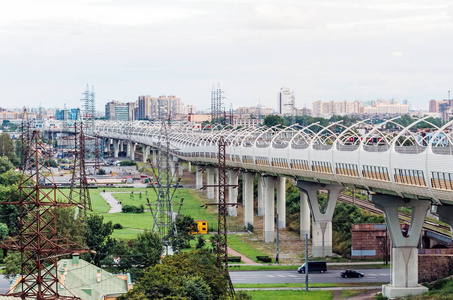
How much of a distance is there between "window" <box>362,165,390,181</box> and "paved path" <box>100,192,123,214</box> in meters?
60.1

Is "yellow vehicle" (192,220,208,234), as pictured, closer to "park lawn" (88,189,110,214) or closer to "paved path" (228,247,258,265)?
"paved path" (228,247,258,265)

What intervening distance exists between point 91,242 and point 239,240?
20.5 meters

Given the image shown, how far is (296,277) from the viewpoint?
235 feet

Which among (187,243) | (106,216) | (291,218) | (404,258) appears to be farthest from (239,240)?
(404,258)

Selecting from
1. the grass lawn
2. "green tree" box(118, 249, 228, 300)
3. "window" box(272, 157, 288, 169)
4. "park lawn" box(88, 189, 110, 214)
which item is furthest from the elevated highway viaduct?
"park lawn" box(88, 189, 110, 214)

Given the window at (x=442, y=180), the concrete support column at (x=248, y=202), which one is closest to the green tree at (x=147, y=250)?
the window at (x=442, y=180)

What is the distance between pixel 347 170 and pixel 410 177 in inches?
520

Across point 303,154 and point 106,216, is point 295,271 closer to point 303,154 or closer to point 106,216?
point 303,154

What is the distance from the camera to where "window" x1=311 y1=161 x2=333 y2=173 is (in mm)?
76312

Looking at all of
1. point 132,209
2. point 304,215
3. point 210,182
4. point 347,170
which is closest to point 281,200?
point 304,215

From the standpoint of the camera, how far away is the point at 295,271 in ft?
245

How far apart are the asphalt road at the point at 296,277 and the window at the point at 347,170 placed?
818 cm

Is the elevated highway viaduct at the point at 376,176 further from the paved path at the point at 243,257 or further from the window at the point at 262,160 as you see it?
the paved path at the point at 243,257

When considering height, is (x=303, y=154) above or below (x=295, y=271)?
above
